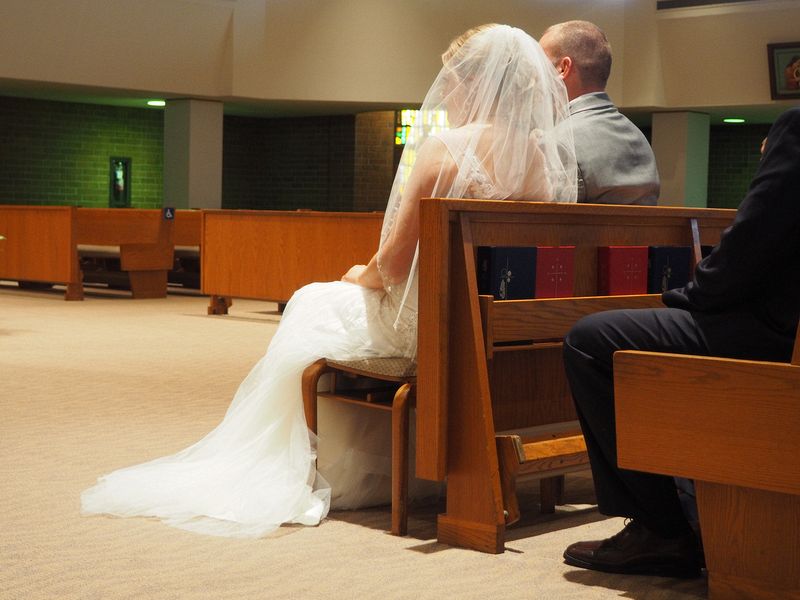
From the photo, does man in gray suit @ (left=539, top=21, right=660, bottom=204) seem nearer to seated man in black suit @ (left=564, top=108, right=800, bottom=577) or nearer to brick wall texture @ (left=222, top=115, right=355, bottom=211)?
seated man in black suit @ (left=564, top=108, right=800, bottom=577)

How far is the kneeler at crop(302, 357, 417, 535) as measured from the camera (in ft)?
9.96

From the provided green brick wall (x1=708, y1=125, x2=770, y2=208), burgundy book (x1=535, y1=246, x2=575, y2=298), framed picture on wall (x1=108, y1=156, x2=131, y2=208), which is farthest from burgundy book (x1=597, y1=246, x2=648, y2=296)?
framed picture on wall (x1=108, y1=156, x2=131, y2=208)

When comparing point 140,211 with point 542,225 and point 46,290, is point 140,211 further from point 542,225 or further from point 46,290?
point 542,225

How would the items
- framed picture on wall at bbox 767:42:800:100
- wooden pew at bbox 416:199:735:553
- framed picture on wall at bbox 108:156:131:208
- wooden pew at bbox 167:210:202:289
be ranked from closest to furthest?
wooden pew at bbox 416:199:735:553 → wooden pew at bbox 167:210:202:289 → framed picture on wall at bbox 767:42:800:100 → framed picture on wall at bbox 108:156:131:208

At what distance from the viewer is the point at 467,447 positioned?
9.59ft

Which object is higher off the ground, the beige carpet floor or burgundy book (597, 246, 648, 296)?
burgundy book (597, 246, 648, 296)

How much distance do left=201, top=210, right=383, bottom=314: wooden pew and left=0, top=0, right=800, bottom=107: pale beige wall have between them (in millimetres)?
5705

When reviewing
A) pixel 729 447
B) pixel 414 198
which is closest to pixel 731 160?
pixel 414 198

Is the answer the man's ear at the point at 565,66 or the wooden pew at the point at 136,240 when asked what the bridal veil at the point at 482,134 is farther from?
the wooden pew at the point at 136,240

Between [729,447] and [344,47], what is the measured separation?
13.4m

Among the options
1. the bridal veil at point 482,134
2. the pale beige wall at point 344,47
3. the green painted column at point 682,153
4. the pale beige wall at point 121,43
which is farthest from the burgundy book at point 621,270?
the green painted column at point 682,153

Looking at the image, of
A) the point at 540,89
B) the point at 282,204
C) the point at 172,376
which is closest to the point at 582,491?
the point at 540,89

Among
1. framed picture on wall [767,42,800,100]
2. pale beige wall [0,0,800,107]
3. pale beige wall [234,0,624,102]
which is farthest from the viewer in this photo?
pale beige wall [234,0,624,102]

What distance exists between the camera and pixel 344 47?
15.2 metres
